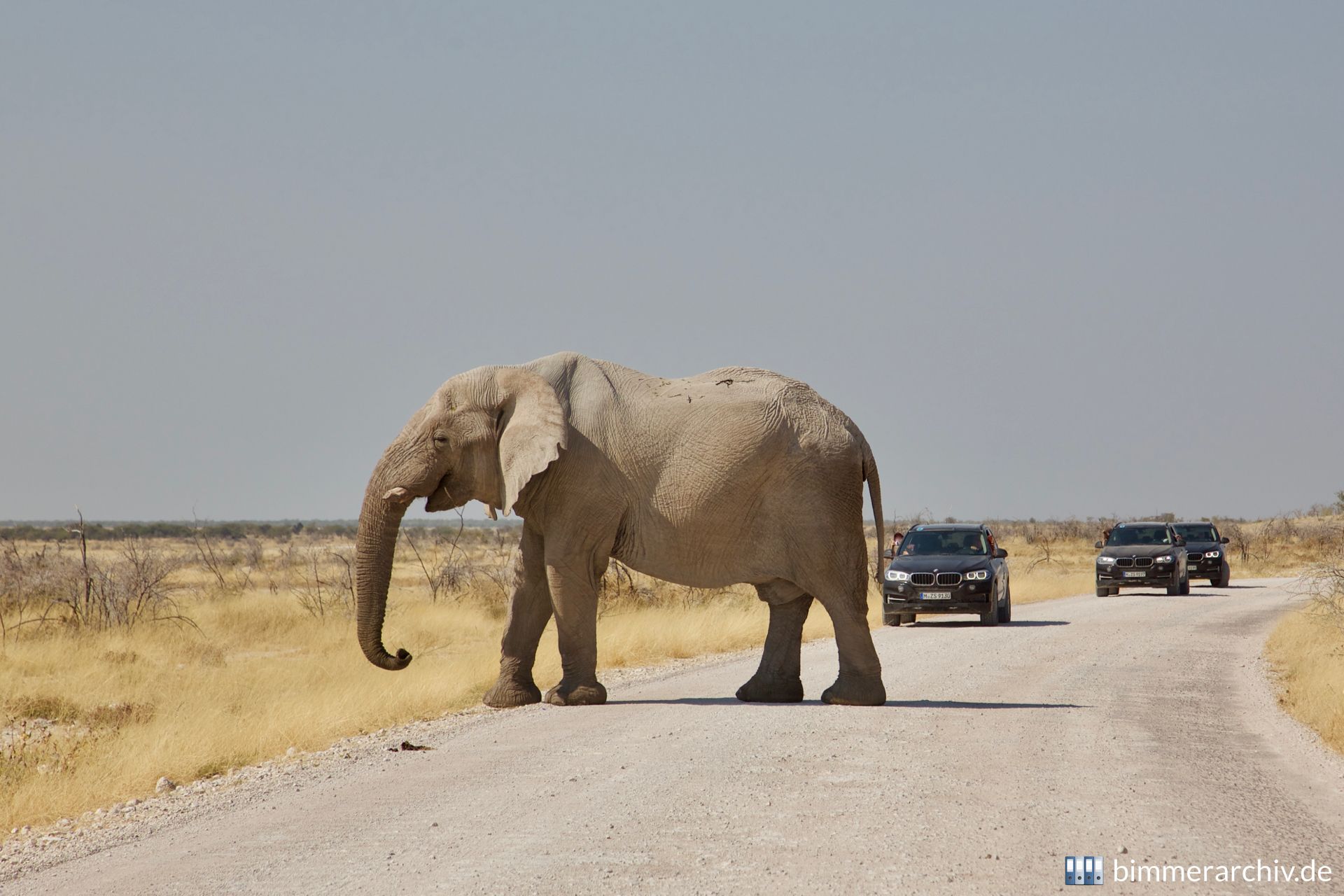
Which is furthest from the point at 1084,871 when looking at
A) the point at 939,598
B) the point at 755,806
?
the point at 939,598

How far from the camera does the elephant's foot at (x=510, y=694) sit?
12984 mm

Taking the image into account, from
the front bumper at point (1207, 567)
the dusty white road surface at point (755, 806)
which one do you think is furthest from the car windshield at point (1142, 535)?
the dusty white road surface at point (755, 806)

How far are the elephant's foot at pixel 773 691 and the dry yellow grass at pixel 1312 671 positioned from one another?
426cm

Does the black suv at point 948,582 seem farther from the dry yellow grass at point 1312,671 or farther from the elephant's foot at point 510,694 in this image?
the elephant's foot at point 510,694

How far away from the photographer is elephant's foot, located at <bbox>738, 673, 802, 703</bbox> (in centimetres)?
1283

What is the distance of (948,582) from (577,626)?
12.7 metres

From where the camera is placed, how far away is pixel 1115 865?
21.0ft

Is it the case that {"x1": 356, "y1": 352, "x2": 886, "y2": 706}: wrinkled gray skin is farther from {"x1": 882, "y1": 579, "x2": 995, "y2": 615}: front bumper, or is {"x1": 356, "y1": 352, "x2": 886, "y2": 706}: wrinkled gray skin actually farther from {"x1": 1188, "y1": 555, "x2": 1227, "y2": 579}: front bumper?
{"x1": 1188, "y1": 555, "x2": 1227, "y2": 579}: front bumper

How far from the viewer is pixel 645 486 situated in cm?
1235

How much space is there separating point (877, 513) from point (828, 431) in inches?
41.5

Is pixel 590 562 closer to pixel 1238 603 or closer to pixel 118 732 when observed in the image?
pixel 118 732

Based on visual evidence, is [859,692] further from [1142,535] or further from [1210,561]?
[1210,561]

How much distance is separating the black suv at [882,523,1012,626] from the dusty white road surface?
10.2 m

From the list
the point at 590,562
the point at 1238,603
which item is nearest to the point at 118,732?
the point at 590,562
